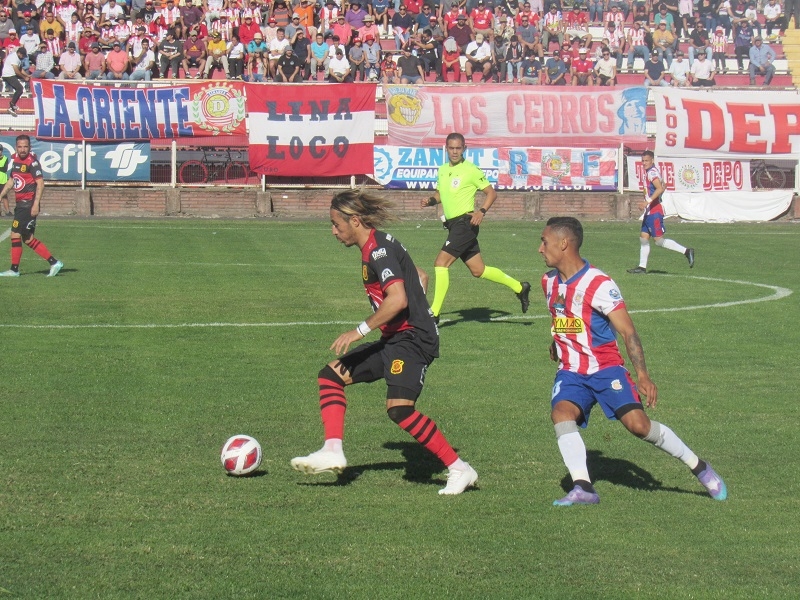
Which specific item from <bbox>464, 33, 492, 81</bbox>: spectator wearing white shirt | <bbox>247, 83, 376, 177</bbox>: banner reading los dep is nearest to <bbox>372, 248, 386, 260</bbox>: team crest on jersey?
<bbox>247, 83, 376, 177</bbox>: banner reading los dep

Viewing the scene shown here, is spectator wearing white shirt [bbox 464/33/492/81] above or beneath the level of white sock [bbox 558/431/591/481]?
above

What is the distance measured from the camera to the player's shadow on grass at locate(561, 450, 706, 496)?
692 centimetres

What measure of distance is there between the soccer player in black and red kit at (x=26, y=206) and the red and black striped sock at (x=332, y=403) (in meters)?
11.6

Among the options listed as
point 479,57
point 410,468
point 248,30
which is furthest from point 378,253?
point 479,57

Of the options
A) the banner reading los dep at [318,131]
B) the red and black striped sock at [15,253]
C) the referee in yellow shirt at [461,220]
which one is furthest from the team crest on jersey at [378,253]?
the banner reading los dep at [318,131]

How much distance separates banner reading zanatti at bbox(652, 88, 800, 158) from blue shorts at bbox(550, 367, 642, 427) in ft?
88.9

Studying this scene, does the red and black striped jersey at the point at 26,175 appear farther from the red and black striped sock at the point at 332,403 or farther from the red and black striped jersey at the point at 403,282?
the red and black striped jersey at the point at 403,282

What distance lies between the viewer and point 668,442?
6.56m

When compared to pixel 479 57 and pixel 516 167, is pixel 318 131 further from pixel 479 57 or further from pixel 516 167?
pixel 479 57

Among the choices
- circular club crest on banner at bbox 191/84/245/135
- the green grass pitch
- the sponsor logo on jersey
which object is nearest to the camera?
the green grass pitch

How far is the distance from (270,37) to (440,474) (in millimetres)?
30887

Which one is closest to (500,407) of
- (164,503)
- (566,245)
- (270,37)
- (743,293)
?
(566,245)

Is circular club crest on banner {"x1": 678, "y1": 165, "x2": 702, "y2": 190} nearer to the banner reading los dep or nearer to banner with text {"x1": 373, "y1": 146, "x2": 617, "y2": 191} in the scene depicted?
banner with text {"x1": 373, "y1": 146, "x2": 617, "y2": 191}

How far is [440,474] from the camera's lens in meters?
7.20
